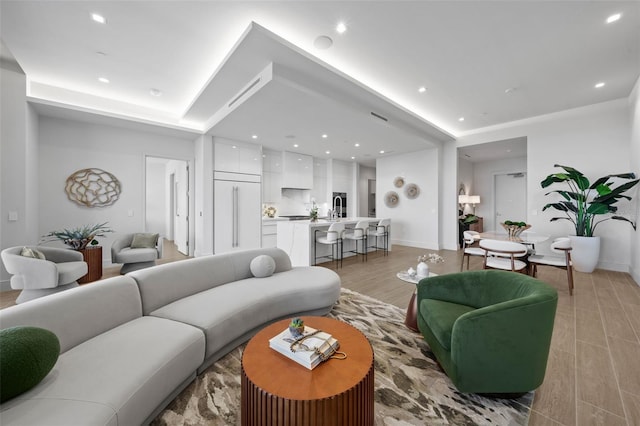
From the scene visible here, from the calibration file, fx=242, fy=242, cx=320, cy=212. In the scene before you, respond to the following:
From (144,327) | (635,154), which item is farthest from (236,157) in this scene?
(635,154)

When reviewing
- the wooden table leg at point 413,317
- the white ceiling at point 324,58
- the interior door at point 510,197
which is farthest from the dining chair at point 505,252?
the interior door at point 510,197

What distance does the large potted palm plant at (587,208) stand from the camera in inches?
167

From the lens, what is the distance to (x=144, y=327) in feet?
5.45

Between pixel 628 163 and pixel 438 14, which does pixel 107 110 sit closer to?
pixel 438 14

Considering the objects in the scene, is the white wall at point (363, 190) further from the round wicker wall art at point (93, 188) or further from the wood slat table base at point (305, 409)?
the wood slat table base at point (305, 409)

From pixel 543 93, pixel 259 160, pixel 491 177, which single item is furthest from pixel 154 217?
pixel 491 177

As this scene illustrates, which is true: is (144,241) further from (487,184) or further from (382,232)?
(487,184)

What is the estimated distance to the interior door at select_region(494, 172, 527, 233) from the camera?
8.21m

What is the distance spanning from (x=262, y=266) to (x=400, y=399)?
176 cm

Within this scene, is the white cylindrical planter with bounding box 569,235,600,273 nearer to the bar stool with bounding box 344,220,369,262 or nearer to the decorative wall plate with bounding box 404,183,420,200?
the decorative wall plate with bounding box 404,183,420,200

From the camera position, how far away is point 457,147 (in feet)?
22.2

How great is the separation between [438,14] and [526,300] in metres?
2.89

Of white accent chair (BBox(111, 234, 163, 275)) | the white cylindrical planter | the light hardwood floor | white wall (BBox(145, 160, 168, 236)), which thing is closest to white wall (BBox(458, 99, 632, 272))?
the white cylindrical planter

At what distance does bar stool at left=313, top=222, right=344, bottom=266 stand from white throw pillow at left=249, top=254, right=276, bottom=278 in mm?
2139
